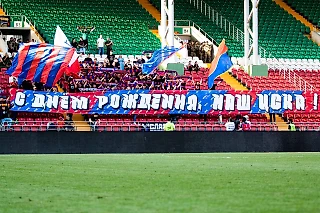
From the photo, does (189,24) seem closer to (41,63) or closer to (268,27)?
(268,27)

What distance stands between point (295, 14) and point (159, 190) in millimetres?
46535

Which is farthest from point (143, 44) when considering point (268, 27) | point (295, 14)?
point (295, 14)

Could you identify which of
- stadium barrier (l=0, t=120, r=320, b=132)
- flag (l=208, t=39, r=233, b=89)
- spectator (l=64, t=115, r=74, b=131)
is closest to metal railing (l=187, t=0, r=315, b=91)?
stadium barrier (l=0, t=120, r=320, b=132)

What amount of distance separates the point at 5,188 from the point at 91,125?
815 inches

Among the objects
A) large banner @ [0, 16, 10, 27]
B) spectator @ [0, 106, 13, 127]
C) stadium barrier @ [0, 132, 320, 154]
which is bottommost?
stadium barrier @ [0, 132, 320, 154]

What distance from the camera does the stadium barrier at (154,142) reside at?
105ft

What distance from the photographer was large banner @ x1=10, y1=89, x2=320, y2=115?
1467 inches

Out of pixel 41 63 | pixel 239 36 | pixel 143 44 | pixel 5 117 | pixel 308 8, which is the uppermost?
pixel 308 8

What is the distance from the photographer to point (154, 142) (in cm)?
3384

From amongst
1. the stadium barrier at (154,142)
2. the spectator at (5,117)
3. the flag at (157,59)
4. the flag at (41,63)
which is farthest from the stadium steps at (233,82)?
the spectator at (5,117)

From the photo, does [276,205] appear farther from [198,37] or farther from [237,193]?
[198,37]

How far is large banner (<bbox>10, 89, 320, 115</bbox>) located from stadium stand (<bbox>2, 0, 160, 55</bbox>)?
27.8 feet

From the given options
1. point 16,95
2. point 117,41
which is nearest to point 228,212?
point 16,95

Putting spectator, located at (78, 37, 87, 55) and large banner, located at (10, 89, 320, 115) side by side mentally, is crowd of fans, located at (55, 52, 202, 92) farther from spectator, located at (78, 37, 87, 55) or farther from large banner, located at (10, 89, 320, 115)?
spectator, located at (78, 37, 87, 55)
